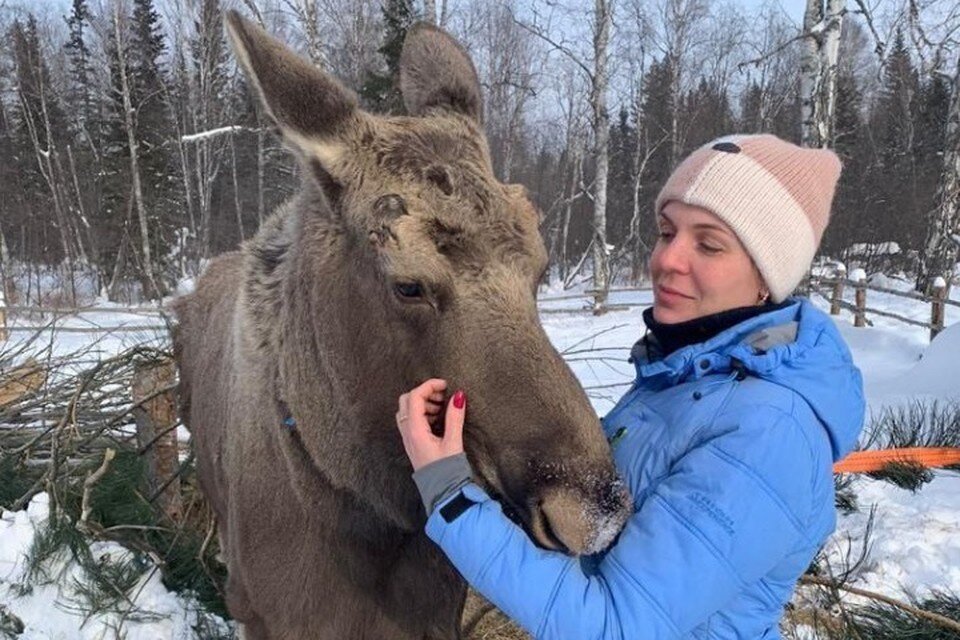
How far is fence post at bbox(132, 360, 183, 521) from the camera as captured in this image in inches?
216

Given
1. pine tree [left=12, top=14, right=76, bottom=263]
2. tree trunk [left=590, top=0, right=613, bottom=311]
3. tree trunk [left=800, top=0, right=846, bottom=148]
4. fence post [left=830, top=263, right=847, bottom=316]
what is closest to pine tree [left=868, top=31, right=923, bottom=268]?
fence post [left=830, top=263, right=847, bottom=316]

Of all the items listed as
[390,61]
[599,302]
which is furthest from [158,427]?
[599,302]

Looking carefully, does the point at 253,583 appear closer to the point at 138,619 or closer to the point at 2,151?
the point at 138,619

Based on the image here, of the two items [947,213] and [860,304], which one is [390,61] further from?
[860,304]

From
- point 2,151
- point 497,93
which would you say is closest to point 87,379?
point 497,93

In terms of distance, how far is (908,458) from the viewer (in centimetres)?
588

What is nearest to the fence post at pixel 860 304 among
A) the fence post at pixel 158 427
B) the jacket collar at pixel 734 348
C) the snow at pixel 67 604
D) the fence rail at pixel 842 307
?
the fence rail at pixel 842 307

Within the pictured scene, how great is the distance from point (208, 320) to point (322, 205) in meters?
2.19

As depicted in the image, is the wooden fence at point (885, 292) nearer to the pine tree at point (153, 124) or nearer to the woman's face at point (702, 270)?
the woman's face at point (702, 270)

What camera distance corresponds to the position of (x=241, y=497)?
3.05 meters

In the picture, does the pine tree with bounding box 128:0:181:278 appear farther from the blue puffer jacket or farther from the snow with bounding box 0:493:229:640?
Result: the blue puffer jacket

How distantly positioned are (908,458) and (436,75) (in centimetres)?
499

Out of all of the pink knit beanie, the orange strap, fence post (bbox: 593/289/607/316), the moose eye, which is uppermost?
the pink knit beanie

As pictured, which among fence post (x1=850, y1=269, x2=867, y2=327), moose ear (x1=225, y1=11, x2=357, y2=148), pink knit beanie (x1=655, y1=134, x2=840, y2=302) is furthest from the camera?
fence post (x1=850, y1=269, x2=867, y2=327)
